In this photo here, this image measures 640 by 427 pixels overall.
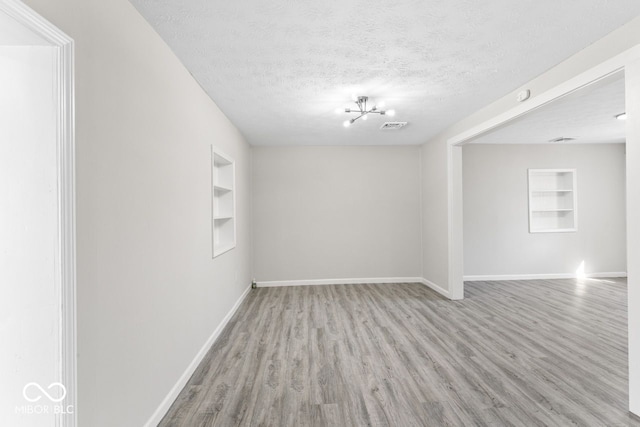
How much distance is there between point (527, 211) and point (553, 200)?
75 centimetres

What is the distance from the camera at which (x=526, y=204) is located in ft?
18.9

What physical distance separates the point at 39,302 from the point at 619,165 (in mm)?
8553

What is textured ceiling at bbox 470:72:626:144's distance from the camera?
3340 mm

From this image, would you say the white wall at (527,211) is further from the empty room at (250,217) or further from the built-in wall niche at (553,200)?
the empty room at (250,217)

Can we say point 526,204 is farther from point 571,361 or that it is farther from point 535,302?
point 571,361

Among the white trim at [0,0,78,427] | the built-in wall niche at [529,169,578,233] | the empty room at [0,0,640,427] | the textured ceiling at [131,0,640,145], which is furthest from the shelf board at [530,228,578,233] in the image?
the white trim at [0,0,78,427]

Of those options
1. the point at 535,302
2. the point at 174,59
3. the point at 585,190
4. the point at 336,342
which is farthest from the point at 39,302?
the point at 585,190

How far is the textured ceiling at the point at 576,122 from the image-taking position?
11.0ft

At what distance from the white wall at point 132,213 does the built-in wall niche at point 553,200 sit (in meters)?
6.26

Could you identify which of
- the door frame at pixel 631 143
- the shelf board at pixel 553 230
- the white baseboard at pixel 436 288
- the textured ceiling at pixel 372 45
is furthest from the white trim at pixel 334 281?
the door frame at pixel 631 143

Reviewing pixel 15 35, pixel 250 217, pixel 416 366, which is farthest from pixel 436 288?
pixel 15 35

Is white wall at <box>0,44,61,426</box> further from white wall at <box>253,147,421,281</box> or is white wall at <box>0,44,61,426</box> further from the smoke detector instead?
the smoke detector

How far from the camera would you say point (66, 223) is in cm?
114

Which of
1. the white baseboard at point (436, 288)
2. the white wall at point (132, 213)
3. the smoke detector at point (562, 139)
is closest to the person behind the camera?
the white wall at point (132, 213)
